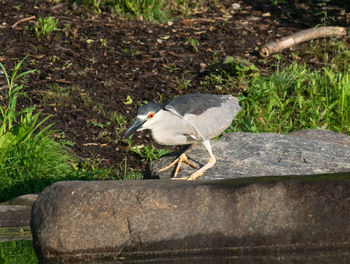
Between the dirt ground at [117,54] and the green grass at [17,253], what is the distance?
88.0 inches

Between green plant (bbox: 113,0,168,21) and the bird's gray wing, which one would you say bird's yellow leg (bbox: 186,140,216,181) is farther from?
green plant (bbox: 113,0,168,21)

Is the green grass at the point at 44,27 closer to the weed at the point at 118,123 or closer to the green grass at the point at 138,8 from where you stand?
the green grass at the point at 138,8

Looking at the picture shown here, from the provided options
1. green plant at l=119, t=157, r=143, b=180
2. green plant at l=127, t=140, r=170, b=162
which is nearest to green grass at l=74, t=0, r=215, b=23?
green plant at l=127, t=140, r=170, b=162

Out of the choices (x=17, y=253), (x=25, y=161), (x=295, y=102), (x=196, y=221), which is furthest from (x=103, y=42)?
(x=196, y=221)

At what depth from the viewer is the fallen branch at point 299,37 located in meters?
8.36

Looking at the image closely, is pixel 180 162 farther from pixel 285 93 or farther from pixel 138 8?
pixel 138 8

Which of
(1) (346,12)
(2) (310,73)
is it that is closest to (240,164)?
(2) (310,73)

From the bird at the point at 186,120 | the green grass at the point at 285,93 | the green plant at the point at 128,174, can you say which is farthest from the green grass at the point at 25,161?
the green grass at the point at 285,93

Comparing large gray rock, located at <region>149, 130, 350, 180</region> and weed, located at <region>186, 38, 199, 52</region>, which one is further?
weed, located at <region>186, 38, 199, 52</region>

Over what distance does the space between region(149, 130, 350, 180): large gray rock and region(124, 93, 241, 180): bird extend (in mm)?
213

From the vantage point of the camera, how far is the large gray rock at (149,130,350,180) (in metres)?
4.98

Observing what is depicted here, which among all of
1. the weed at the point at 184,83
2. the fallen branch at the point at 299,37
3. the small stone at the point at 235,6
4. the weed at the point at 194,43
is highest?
the small stone at the point at 235,6

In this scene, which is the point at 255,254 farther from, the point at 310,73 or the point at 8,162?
the point at 310,73

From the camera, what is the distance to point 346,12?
9.45 meters
